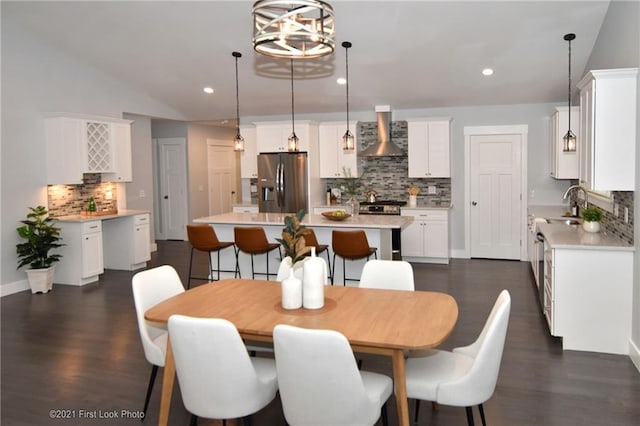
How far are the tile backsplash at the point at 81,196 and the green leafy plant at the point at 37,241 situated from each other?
47 centimetres

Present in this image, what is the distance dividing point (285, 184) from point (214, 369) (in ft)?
20.6

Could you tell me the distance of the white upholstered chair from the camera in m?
3.01

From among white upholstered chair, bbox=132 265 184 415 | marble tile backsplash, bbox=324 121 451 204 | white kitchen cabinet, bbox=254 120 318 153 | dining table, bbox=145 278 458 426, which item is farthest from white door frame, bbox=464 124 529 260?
white upholstered chair, bbox=132 265 184 415

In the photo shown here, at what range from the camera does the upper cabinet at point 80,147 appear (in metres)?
6.95

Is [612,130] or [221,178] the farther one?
[221,178]

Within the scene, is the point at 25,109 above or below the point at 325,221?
above

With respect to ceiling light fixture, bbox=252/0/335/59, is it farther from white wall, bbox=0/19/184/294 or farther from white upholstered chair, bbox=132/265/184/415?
white wall, bbox=0/19/184/294

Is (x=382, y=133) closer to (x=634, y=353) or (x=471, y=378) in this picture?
(x=634, y=353)

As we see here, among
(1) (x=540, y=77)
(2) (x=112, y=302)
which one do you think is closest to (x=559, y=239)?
(1) (x=540, y=77)

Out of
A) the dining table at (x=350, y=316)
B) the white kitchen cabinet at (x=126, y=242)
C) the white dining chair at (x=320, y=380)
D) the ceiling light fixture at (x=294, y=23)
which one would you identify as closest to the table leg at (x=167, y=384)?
the dining table at (x=350, y=316)

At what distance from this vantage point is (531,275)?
23.1 feet

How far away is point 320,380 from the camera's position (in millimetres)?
2201

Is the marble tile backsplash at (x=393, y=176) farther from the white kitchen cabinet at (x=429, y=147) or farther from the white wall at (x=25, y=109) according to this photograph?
the white wall at (x=25, y=109)

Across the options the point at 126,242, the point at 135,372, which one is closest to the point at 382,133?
the point at 126,242
